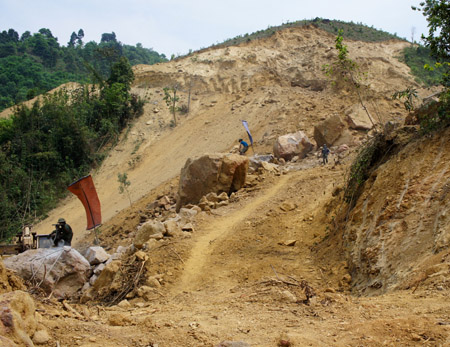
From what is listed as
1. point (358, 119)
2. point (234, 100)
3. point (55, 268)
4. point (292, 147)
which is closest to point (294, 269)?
point (55, 268)

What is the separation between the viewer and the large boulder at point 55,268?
7590 millimetres

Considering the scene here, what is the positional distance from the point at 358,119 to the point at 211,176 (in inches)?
349

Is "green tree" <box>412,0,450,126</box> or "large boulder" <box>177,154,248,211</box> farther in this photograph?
"large boulder" <box>177,154,248,211</box>

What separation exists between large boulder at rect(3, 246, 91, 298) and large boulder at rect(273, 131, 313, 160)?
33.2 ft

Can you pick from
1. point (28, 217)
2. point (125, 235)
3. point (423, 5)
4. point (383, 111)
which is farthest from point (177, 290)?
point (383, 111)

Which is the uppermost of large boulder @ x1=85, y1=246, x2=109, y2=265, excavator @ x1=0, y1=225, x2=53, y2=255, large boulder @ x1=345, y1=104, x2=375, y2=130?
large boulder @ x1=345, y1=104, x2=375, y2=130

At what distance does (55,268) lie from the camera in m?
7.99

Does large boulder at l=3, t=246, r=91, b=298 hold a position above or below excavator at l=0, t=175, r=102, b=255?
below

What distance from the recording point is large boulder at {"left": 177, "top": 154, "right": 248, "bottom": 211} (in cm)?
1245

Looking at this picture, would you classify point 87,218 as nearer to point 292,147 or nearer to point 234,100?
point 292,147

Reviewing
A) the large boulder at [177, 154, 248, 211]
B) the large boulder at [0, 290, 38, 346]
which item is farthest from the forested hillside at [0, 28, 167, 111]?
the large boulder at [0, 290, 38, 346]

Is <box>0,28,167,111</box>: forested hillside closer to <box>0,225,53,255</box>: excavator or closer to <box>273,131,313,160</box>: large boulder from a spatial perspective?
<box>273,131,313,160</box>: large boulder

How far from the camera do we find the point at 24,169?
2245 cm

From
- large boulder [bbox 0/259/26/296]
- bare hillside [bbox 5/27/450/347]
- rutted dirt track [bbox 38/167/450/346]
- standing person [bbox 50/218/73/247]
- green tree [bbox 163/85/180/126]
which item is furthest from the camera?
green tree [bbox 163/85/180/126]
